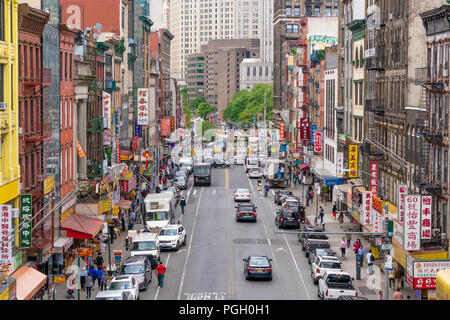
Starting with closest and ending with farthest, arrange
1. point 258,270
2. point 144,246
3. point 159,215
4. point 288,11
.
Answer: point 258,270 < point 144,246 < point 159,215 < point 288,11

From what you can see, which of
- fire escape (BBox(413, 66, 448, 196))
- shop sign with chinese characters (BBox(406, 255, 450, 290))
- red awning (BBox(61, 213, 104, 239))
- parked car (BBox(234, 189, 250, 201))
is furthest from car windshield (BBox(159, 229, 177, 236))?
parked car (BBox(234, 189, 250, 201))

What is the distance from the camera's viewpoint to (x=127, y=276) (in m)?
37.7

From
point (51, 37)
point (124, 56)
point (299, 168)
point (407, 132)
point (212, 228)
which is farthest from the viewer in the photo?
point (299, 168)

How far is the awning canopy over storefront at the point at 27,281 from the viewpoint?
32.0 meters

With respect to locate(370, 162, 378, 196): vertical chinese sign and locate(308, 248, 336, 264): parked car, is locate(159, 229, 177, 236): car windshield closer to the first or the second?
locate(308, 248, 336, 264): parked car

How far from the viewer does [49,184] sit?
136ft

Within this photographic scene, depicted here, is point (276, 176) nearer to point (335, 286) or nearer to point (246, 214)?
point (246, 214)

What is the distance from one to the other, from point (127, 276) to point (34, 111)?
33.7ft

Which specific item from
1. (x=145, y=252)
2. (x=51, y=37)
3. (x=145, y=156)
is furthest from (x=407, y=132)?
(x=145, y=156)

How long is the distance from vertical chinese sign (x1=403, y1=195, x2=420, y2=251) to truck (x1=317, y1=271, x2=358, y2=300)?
11.1ft

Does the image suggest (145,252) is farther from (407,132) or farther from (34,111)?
(407,132)

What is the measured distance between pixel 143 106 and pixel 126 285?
54152 mm

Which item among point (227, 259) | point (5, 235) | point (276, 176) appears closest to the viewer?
point (5, 235)

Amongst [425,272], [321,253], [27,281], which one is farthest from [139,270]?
[425,272]
